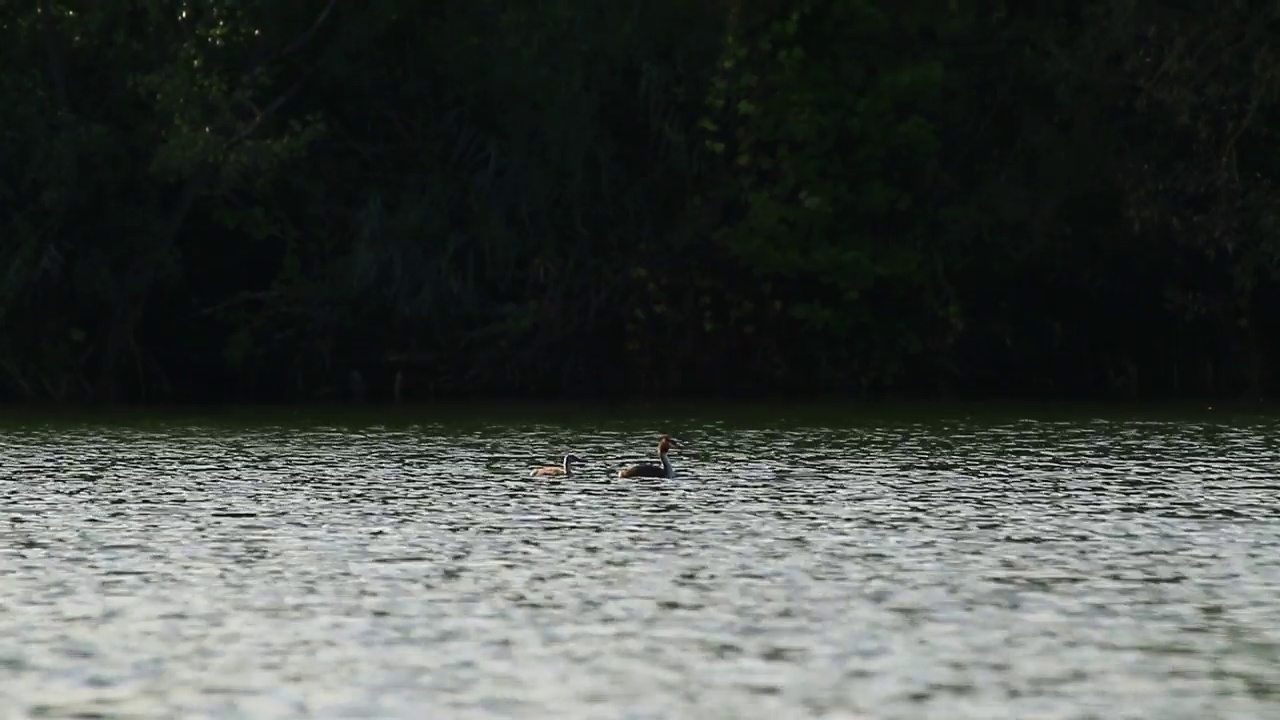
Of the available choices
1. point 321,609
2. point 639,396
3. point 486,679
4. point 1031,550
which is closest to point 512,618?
point 321,609

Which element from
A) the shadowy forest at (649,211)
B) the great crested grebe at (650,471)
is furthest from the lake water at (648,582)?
the shadowy forest at (649,211)

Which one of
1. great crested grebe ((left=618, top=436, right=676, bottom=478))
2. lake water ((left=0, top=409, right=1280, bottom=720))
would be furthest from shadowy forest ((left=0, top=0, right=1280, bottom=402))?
great crested grebe ((left=618, top=436, right=676, bottom=478))

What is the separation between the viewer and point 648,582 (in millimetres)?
20656

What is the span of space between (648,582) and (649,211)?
35076mm

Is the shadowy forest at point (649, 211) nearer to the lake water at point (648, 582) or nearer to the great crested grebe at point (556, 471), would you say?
the lake water at point (648, 582)

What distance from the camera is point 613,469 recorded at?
33.0 meters

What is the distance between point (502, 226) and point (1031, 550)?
1268 inches

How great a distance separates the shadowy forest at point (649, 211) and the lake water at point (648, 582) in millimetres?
16999

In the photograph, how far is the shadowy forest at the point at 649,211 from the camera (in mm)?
53031

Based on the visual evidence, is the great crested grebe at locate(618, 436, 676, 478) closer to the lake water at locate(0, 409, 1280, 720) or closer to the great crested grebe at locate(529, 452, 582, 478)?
the lake water at locate(0, 409, 1280, 720)

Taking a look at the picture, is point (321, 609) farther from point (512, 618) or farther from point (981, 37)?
point (981, 37)

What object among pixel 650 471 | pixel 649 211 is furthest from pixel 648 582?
pixel 649 211

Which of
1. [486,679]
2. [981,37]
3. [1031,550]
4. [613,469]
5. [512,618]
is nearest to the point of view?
[486,679]

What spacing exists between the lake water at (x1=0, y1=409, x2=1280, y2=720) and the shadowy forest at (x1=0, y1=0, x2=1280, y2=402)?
55.8 ft
